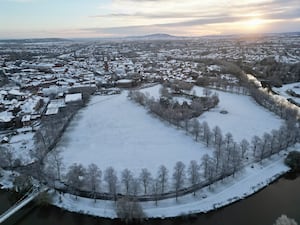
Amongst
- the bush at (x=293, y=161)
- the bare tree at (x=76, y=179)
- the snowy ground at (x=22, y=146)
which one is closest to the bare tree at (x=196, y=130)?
the bush at (x=293, y=161)

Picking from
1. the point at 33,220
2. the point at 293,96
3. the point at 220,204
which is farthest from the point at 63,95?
the point at 293,96

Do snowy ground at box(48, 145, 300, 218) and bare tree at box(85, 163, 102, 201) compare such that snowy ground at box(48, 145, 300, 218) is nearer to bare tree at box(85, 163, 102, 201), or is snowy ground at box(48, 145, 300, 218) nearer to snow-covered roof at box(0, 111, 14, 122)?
bare tree at box(85, 163, 102, 201)

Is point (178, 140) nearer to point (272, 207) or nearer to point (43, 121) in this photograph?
point (272, 207)

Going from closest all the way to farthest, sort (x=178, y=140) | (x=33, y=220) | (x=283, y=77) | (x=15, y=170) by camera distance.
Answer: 1. (x=33, y=220)
2. (x=15, y=170)
3. (x=178, y=140)
4. (x=283, y=77)

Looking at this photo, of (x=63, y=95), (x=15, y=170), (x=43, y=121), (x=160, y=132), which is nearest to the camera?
(x=15, y=170)

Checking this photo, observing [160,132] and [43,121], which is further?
[43,121]
